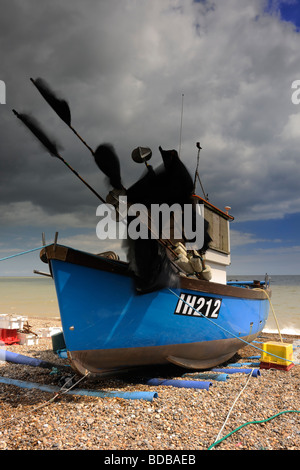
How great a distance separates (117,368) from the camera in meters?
5.47

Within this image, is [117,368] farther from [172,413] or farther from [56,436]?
[56,436]

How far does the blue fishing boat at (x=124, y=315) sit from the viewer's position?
486 cm

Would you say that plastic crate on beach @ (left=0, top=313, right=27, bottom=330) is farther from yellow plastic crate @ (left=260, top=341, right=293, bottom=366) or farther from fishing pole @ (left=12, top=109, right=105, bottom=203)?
yellow plastic crate @ (left=260, top=341, right=293, bottom=366)

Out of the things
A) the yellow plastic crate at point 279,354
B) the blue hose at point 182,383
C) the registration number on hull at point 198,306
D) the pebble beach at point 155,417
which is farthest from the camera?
the yellow plastic crate at point 279,354

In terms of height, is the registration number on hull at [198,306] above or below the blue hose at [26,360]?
above

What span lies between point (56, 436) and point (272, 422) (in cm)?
284

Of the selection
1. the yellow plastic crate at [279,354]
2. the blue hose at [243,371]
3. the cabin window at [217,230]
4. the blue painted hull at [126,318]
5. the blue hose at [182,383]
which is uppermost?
the cabin window at [217,230]

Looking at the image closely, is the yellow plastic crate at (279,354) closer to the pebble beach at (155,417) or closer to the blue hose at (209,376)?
the pebble beach at (155,417)

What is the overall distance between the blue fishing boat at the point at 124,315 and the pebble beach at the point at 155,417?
60cm

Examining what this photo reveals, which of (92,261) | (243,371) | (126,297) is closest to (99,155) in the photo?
(92,261)

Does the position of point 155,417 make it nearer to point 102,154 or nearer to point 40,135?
point 102,154

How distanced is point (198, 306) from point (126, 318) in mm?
1616

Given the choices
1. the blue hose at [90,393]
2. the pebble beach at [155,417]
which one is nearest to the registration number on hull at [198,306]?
the pebble beach at [155,417]
